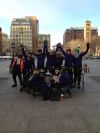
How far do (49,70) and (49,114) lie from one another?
5.13 metres

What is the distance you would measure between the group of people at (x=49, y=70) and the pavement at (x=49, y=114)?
52 centimetres

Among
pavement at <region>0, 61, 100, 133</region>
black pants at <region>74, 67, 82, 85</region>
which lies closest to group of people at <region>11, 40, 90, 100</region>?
black pants at <region>74, 67, 82, 85</region>

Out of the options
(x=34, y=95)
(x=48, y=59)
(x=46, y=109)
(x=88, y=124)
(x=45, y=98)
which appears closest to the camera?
(x=88, y=124)

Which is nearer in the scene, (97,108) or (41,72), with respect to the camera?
(97,108)

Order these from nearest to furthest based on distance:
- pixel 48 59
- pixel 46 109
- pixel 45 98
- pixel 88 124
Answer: pixel 88 124
pixel 46 109
pixel 45 98
pixel 48 59

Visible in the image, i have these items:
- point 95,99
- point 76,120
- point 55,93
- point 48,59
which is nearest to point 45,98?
point 55,93

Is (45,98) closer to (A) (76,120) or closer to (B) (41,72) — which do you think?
(B) (41,72)

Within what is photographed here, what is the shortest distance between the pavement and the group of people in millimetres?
523

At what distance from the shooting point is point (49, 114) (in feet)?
38.2

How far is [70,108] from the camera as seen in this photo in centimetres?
1270

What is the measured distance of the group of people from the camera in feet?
50.4

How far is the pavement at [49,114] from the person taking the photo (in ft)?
31.8

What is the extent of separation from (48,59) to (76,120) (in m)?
7.10

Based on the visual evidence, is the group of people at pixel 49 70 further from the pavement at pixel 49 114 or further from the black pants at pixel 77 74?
the pavement at pixel 49 114
